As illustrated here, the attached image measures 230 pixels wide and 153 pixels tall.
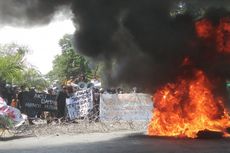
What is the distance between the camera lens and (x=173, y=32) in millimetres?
13656

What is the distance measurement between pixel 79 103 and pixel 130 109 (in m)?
2.28

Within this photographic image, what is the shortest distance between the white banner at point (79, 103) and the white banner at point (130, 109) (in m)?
0.83

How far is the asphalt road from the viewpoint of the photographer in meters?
10.6

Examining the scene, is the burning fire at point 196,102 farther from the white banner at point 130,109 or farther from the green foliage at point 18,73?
the green foliage at point 18,73

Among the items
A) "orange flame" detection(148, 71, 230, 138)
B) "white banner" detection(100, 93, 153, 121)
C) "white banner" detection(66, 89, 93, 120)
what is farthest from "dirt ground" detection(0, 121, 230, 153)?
"white banner" detection(66, 89, 93, 120)

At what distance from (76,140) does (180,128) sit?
302cm

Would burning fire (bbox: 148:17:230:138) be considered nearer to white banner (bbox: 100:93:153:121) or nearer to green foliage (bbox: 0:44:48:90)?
white banner (bbox: 100:93:153:121)

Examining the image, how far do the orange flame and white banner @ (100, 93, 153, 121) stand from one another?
166 inches

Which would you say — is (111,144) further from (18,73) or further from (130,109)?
(18,73)

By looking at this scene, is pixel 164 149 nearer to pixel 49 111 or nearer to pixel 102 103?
pixel 102 103

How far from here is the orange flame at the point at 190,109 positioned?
13547 millimetres

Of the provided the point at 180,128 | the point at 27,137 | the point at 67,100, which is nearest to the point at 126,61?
the point at 180,128

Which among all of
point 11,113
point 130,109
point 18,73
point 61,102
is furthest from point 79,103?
point 18,73

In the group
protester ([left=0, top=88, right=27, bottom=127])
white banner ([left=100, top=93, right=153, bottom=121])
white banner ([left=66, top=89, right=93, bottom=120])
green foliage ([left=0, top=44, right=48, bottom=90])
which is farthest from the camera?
green foliage ([left=0, top=44, right=48, bottom=90])
